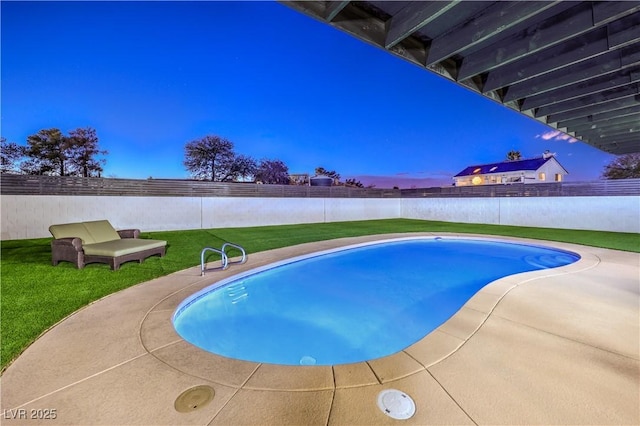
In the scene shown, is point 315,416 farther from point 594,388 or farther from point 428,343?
point 594,388

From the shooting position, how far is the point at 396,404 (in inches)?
60.0

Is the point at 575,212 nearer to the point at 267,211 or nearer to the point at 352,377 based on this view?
the point at 267,211

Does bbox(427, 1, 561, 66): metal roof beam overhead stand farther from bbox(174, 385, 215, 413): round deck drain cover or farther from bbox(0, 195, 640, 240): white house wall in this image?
bbox(0, 195, 640, 240): white house wall

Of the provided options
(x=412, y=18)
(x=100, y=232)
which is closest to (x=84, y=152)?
(x=100, y=232)

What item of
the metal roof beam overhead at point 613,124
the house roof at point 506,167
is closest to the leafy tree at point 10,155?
the metal roof beam overhead at point 613,124

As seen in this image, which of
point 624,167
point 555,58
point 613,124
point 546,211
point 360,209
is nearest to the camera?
point 555,58

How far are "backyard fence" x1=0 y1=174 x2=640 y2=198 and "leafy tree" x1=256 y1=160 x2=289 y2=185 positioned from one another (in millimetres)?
14595

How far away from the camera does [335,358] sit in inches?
111

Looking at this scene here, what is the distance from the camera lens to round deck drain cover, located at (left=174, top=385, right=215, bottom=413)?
151cm

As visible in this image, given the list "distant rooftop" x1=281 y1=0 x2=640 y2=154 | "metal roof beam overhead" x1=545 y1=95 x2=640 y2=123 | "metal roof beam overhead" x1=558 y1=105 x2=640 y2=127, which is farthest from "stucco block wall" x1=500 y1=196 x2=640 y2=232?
"distant rooftop" x1=281 y1=0 x2=640 y2=154

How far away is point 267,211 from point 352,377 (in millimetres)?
11449

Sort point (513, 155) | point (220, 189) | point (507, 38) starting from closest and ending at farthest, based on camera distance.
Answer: point (507, 38), point (220, 189), point (513, 155)

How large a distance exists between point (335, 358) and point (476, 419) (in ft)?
5.38

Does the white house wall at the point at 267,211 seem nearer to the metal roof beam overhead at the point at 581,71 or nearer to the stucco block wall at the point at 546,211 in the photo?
the stucco block wall at the point at 546,211
